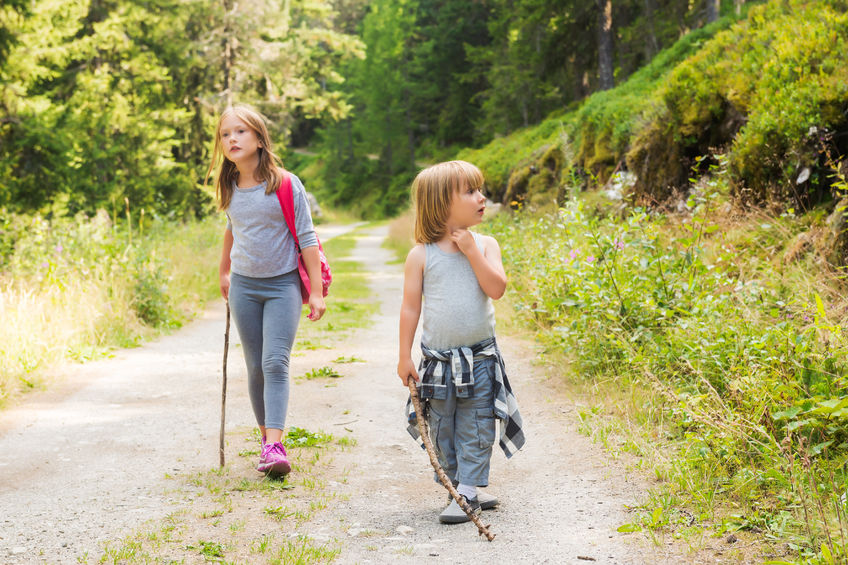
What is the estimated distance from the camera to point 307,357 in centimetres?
794

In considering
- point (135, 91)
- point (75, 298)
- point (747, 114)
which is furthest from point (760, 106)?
point (135, 91)

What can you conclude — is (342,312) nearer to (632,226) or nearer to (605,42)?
(632,226)

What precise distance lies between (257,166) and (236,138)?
21cm

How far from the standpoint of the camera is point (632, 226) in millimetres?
5797

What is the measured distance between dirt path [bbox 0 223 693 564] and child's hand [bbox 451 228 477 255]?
1281 millimetres

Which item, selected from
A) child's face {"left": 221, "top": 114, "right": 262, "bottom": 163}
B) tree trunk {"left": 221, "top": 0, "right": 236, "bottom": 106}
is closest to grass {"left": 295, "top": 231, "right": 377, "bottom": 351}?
child's face {"left": 221, "top": 114, "right": 262, "bottom": 163}

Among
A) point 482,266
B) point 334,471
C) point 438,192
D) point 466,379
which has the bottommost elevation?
point 334,471

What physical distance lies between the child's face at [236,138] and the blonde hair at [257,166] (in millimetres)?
23

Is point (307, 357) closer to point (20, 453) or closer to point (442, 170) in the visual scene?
point (20, 453)

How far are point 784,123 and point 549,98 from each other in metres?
32.2

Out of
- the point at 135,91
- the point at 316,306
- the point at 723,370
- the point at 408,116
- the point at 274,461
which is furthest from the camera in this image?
the point at 408,116

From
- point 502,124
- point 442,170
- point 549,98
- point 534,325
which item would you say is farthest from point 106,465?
point 502,124

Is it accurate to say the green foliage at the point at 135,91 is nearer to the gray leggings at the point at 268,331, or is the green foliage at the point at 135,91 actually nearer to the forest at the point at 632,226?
the forest at the point at 632,226

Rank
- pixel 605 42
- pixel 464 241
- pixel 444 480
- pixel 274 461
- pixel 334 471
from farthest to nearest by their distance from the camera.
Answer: pixel 605 42 → pixel 334 471 → pixel 274 461 → pixel 464 241 → pixel 444 480
